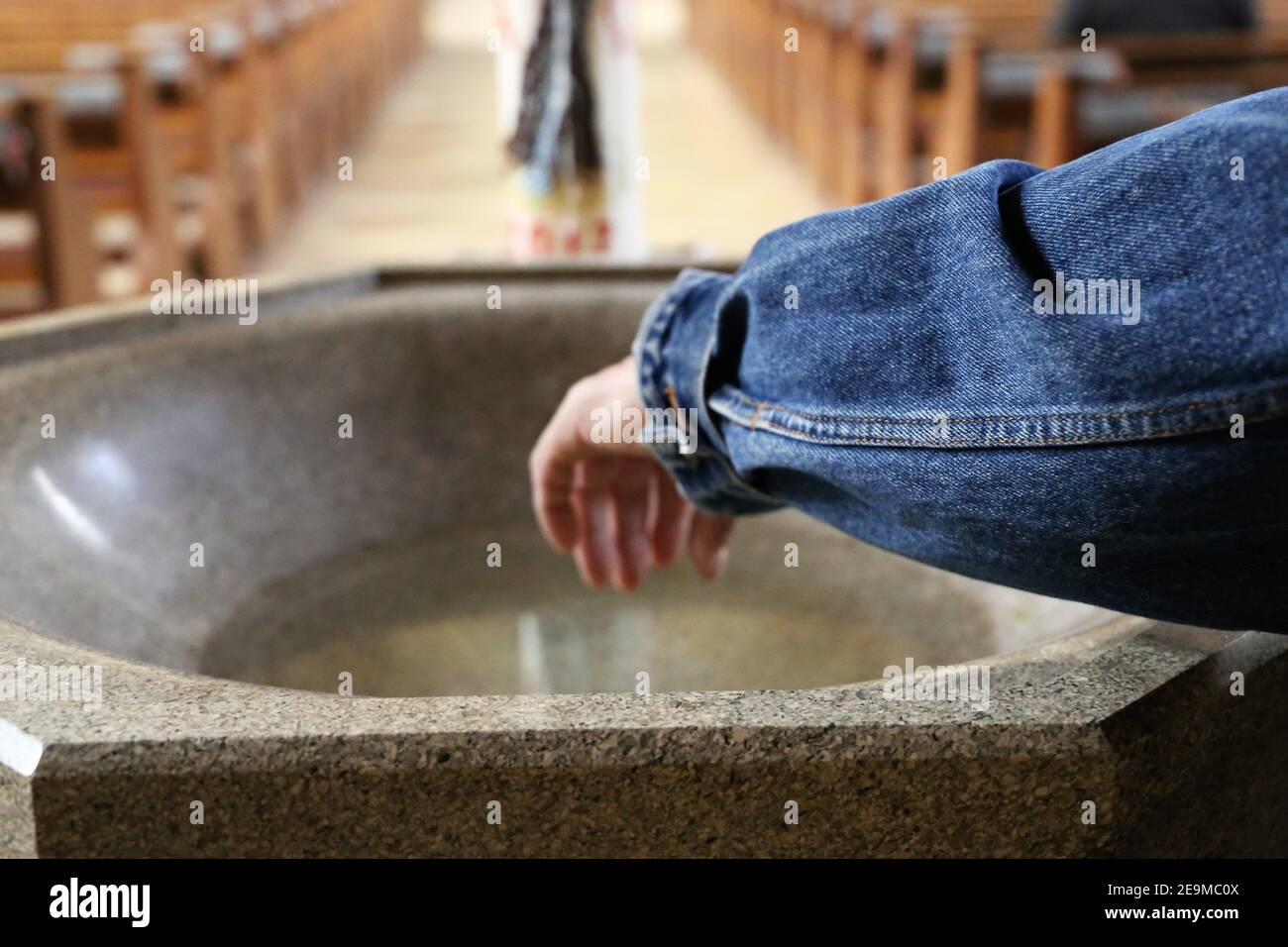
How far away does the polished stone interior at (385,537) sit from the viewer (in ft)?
3.92

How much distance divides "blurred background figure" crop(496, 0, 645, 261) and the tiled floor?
940 mm

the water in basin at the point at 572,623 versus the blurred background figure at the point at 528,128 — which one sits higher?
the blurred background figure at the point at 528,128

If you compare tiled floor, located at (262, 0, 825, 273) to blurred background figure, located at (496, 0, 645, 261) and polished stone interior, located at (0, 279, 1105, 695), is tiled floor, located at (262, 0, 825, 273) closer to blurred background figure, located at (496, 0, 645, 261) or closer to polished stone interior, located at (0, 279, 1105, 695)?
blurred background figure, located at (496, 0, 645, 261)

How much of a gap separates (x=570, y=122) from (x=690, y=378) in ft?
5.16

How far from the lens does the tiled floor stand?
5.06 m

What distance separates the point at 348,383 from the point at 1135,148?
38.3 inches

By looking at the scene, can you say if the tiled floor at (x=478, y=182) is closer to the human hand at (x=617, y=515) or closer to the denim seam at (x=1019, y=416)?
the human hand at (x=617, y=515)

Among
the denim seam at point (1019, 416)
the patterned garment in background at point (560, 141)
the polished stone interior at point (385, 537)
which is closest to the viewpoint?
the denim seam at point (1019, 416)

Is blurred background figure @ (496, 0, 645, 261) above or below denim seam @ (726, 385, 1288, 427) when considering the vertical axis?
above

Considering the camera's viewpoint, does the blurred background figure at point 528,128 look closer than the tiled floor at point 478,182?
Yes

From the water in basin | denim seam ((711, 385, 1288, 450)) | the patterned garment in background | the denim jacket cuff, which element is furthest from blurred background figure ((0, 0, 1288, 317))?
denim seam ((711, 385, 1288, 450))

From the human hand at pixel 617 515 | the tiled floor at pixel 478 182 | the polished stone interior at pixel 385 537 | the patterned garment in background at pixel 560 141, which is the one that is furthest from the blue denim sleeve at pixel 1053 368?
the tiled floor at pixel 478 182

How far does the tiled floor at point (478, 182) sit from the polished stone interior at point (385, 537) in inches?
72.4
